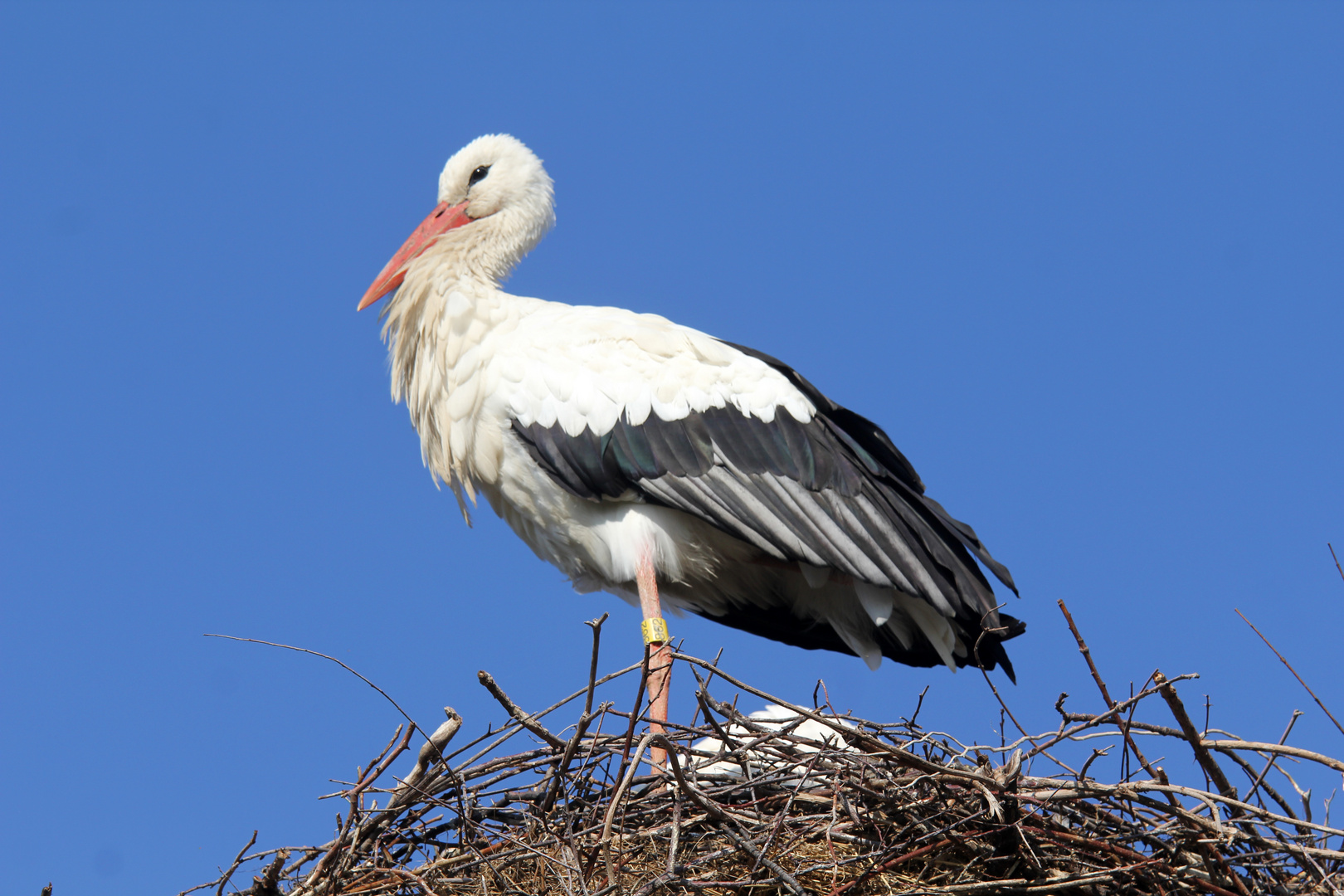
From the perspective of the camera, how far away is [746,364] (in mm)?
5547

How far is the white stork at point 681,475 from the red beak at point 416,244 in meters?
0.34

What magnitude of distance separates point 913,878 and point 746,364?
2.26 metres

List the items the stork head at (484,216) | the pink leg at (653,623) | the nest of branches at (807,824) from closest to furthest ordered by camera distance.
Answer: the nest of branches at (807,824) < the pink leg at (653,623) < the stork head at (484,216)

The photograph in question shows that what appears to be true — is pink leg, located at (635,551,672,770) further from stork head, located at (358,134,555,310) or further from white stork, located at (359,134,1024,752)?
stork head, located at (358,134,555,310)

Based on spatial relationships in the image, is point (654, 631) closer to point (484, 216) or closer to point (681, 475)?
point (681, 475)

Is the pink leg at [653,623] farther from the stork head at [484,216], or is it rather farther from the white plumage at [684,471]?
the stork head at [484,216]

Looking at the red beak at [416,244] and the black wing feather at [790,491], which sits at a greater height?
the red beak at [416,244]

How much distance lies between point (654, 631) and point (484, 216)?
2130 mm

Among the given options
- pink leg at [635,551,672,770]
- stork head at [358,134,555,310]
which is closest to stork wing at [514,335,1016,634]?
pink leg at [635,551,672,770]

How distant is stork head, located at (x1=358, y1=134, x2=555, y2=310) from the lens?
6.04m

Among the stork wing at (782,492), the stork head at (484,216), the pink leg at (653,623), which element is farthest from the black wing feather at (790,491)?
Result: the stork head at (484,216)

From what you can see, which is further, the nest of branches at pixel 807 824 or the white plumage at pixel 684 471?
the white plumage at pixel 684 471

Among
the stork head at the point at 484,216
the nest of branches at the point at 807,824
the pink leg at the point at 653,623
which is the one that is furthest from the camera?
the stork head at the point at 484,216

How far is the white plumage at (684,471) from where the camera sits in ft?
17.1
